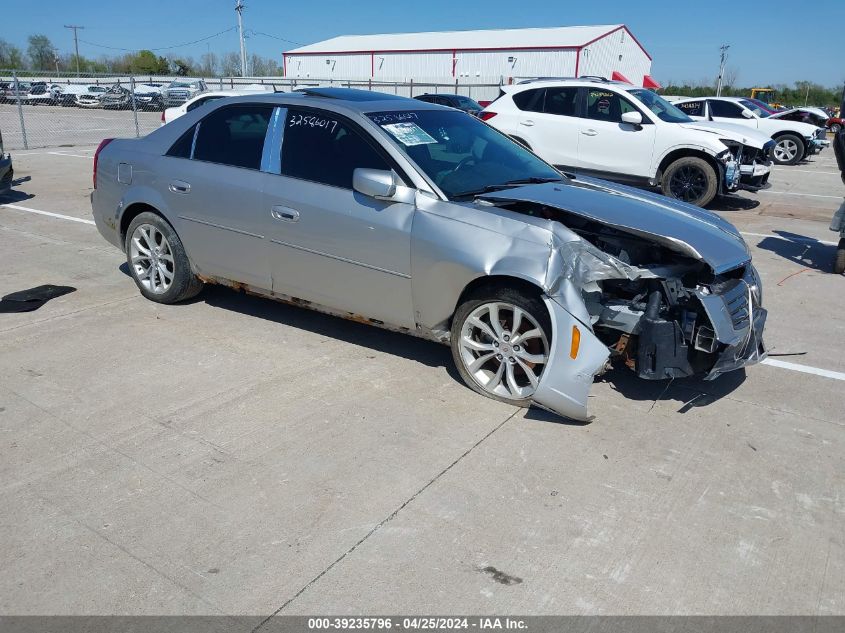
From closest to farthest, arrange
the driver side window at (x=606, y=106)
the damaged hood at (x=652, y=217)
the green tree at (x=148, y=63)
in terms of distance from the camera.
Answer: the damaged hood at (x=652, y=217) < the driver side window at (x=606, y=106) < the green tree at (x=148, y=63)

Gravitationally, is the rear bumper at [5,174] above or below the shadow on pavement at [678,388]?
above

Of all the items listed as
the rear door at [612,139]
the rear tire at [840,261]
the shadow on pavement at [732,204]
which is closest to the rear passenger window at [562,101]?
the rear door at [612,139]

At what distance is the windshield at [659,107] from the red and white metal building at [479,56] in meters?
33.0

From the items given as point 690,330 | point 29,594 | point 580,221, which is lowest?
point 29,594

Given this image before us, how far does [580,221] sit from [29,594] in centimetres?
346

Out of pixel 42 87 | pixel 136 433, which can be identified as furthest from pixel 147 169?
pixel 42 87

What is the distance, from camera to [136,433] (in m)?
3.93

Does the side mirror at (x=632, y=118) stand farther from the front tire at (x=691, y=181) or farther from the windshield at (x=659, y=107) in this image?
the front tire at (x=691, y=181)

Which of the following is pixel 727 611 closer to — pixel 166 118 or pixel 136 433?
pixel 136 433

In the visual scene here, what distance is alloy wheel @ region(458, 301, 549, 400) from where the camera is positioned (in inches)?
163

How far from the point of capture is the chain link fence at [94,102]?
2162 cm

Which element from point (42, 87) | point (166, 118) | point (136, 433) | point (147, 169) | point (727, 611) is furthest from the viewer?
point (42, 87)

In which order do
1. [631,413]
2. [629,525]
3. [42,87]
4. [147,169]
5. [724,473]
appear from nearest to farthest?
[629,525] → [724,473] → [631,413] → [147,169] → [42,87]

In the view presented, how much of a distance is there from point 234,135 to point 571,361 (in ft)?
10.1
